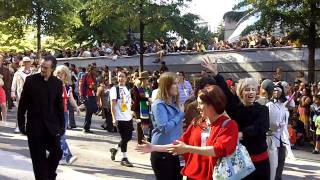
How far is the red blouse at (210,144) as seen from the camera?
4094 millimetres

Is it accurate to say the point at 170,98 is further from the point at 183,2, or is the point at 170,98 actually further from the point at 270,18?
the point at 183,2

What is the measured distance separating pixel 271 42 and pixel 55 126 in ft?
60.3

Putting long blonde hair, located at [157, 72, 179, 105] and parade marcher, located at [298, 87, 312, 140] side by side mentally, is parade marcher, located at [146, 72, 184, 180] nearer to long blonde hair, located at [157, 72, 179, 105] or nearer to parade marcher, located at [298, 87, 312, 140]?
long blonde hair, located at [157, 72, 179, 105]

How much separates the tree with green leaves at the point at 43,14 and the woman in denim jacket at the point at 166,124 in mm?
20812

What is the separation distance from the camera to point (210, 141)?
421 cm

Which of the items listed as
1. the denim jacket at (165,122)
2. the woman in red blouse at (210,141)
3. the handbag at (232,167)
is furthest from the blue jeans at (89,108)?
the handbag at (232,167)

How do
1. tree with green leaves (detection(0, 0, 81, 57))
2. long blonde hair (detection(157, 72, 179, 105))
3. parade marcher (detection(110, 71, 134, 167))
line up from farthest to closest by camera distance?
1. tree with green leaves (detection(0, 0, 81, 57))
2. parade marcher (detection(110, 71, 134, 167))
3. long blonde hair (detection(157, 72, 179, 105))

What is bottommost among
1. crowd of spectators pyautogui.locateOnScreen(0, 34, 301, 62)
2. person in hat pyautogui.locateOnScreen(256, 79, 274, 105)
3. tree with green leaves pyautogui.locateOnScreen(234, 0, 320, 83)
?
person in hat pyautogui.locateOnScreen(256, 79, 274, 105)

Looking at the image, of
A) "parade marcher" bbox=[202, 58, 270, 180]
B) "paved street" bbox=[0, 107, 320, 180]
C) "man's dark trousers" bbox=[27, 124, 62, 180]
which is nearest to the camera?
"parade marcher" bbox=[202, 58, 270, 180]

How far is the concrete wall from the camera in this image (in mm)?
22609

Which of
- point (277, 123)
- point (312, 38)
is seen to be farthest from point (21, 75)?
point (312, 38)

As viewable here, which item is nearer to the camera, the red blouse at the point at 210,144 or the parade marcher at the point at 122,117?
the red blouse at the point at 210,144

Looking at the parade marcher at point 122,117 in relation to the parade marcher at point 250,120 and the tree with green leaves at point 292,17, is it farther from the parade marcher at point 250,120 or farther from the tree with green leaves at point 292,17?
the tree with green leaves at point 292,17

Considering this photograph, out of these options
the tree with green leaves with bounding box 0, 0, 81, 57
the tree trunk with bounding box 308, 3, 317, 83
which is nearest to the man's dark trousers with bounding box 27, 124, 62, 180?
the tree trunk with bounding box 308, 3, 317, 83
